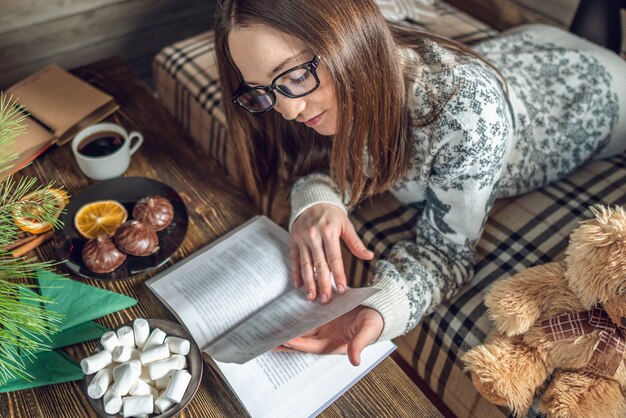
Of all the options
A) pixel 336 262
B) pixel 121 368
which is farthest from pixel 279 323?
pixel 121 368

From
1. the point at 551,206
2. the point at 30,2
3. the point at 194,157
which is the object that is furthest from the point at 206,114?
the point at 551,206

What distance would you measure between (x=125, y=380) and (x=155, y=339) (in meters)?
0.08

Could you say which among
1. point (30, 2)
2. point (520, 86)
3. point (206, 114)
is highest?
point (520, 86)

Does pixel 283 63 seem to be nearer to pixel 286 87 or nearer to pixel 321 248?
pixel 286 87

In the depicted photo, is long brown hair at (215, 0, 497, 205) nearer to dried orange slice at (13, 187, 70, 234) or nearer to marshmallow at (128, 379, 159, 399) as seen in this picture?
dried orange slice at (13, 187, 70, 234)

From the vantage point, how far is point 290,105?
0.85 meters

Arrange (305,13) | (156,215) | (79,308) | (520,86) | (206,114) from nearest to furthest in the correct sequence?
(305,13) < (79,308) < (156,215) < (520,86) < (206,114)

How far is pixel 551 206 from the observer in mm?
1156

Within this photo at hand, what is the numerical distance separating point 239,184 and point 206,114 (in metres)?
0.36

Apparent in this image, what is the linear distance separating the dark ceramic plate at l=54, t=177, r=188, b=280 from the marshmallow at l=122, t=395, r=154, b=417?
0.27 m

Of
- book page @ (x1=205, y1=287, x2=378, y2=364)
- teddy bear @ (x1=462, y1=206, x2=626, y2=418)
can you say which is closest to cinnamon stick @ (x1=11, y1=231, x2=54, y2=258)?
book page @ (x1=205, y1=287, x2=378, y2=364)

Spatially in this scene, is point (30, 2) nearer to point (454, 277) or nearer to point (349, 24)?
point (349, 24)

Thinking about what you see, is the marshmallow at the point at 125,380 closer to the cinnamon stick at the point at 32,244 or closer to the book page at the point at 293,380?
the book page at the point at 293,380

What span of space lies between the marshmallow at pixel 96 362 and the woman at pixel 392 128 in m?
0.28
